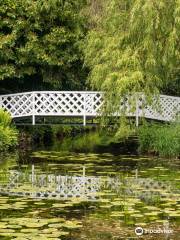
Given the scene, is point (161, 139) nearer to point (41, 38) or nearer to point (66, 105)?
point (66, 105)

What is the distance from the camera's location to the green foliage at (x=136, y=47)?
16.7 m

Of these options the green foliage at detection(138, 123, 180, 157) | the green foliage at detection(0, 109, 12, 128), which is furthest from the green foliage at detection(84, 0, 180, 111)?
the green foliage at detection(0, 109, 12, 128)

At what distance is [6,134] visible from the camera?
1777cm

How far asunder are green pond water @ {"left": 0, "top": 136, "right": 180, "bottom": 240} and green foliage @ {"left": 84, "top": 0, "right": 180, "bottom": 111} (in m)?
2.37

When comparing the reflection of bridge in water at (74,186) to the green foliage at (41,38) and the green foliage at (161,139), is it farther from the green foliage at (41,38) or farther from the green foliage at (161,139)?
the green foliage at (41,38)

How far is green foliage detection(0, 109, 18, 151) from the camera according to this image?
1762cm

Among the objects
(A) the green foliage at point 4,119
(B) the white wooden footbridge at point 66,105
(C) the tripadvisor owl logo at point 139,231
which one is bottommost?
(C) the tripadvisor owl logo at point 139,231

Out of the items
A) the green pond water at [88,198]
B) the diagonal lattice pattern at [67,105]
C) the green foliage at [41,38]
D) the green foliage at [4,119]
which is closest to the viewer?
the green pond water at [88,198]

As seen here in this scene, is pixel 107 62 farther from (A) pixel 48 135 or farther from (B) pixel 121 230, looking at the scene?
(B) pixel 121 230

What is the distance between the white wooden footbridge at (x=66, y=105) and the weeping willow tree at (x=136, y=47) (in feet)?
6.23

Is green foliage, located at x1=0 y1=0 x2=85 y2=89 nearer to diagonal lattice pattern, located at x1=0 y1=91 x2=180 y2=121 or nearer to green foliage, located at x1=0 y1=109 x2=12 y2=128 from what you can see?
diagonal lattice pattern, located at x1=0 y1=91 x2=180 y2=121

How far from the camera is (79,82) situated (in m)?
22.3

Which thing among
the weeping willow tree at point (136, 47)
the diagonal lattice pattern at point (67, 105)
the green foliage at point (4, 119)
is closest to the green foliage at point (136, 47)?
the weeping willow tree at point (136, 47)

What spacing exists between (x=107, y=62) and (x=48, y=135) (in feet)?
24.1
